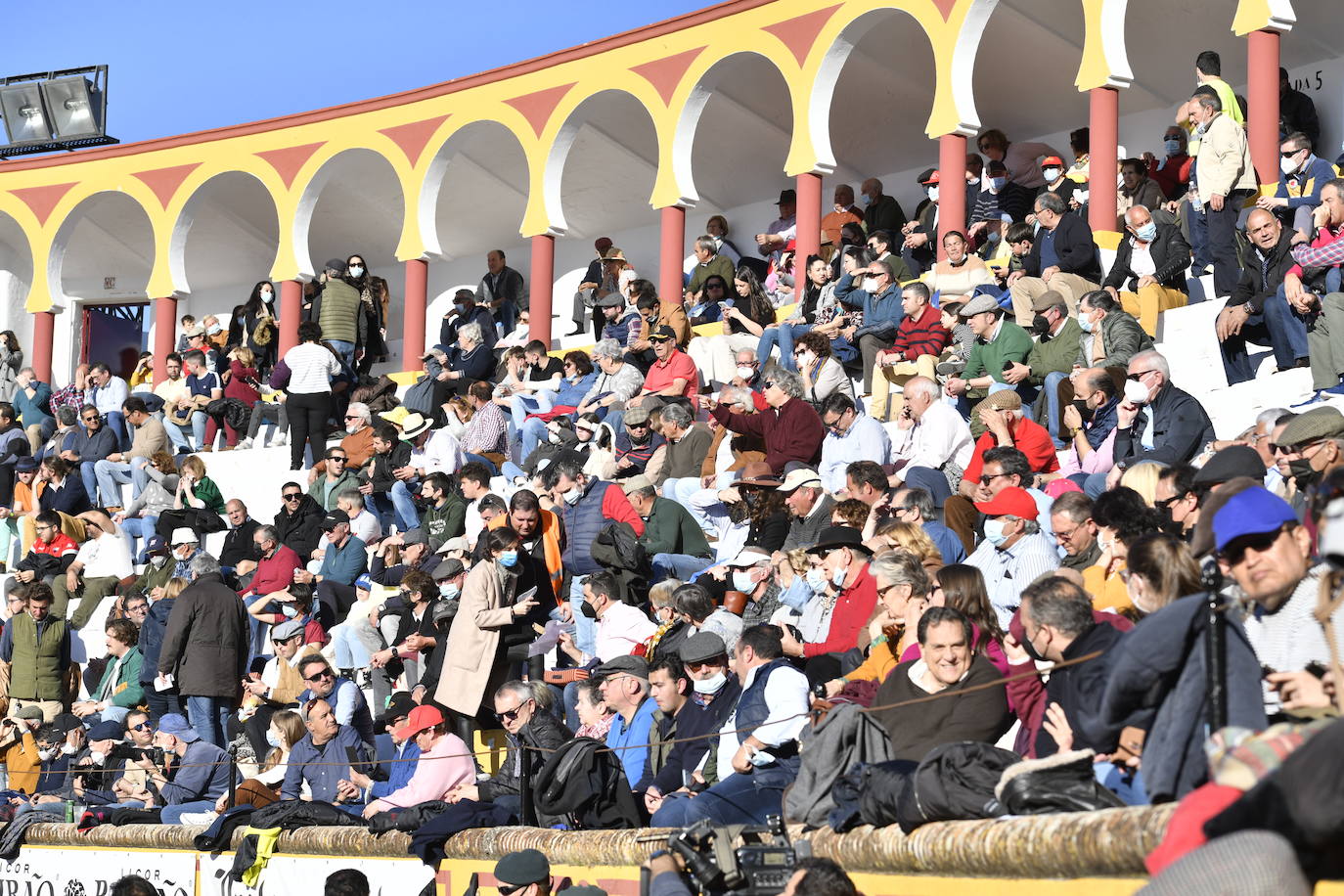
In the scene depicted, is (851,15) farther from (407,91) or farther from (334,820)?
(334,820)

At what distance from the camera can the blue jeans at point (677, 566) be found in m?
11.4

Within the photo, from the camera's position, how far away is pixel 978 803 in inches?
223

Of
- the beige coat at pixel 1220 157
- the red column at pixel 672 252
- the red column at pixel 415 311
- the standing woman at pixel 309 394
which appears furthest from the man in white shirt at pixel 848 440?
the red column at pixel 415 311

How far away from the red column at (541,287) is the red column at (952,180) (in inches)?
210

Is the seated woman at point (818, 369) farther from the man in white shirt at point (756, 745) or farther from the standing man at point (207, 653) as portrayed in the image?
the man in white shirt at point (756, 745)

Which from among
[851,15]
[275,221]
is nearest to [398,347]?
[275,221]

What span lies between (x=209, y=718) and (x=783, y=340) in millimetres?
5375

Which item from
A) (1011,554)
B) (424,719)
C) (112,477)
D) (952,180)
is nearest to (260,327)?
(112,477)

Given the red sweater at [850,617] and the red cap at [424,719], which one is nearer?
the red sweater at [850,617]

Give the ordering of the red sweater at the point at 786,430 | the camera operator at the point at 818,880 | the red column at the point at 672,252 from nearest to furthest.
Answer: the camera operator at the point at 818,880, the red sweater at the point at 786,430, the red column at the point at 672,252

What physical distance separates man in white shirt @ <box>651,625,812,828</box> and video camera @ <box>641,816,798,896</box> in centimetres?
55

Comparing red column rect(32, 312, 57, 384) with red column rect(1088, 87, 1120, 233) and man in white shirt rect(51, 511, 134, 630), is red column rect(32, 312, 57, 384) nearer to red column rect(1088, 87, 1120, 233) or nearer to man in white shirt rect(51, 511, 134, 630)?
man in white shirt rect(51, 511, 134, 630)

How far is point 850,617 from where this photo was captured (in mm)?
8578

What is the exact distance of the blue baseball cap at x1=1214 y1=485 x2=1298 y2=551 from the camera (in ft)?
15.4
